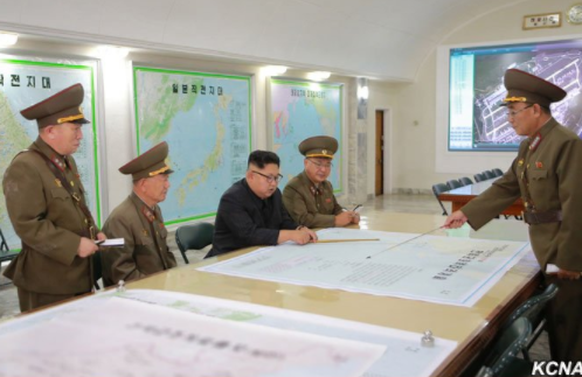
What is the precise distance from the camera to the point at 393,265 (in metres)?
2.45

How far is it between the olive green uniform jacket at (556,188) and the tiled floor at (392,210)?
3.53ft

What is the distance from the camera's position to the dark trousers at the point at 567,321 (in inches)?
102

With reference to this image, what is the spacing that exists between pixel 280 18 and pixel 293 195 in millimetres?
4478

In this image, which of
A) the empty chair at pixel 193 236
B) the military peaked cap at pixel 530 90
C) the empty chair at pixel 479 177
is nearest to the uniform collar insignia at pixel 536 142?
the military peaked cap at pixel 530 90

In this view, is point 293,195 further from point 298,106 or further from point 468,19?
point 468,19

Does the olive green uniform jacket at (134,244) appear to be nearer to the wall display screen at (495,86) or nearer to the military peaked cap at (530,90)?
the military peaked cap at (530,90)

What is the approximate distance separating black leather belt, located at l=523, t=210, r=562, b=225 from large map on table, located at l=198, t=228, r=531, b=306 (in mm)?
183

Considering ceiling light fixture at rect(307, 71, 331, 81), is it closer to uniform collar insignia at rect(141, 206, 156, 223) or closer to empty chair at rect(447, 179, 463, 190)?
empty chair at rect(447, 179, 463, 190)

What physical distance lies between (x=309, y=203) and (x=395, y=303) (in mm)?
2114

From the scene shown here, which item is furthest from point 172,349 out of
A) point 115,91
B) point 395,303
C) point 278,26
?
point 278,26

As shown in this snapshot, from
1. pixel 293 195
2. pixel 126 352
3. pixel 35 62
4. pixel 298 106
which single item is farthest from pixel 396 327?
pixel 298 106

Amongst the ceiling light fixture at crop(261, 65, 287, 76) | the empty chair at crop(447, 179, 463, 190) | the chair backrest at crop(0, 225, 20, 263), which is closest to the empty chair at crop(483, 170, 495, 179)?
the empty chair at crop(447, 179, 463, 190)

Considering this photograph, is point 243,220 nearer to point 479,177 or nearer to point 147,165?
point 147,165

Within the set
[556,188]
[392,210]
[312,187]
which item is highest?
[556,188]
